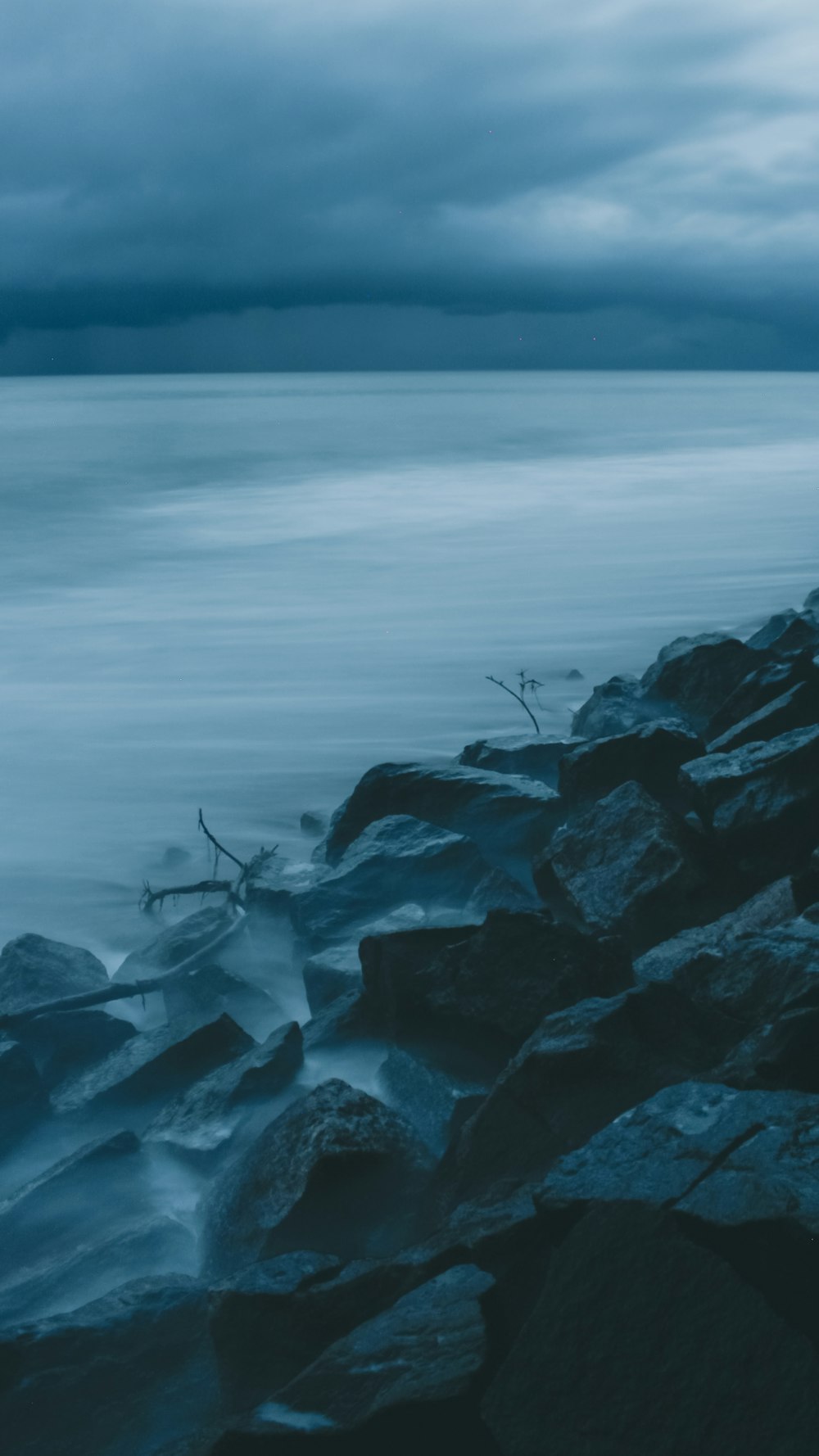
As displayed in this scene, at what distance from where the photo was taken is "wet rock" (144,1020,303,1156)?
3.38 metres

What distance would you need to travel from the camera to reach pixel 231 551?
60.4ft

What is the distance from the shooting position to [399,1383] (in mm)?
1900

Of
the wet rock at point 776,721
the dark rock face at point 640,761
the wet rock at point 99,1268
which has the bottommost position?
the wet rock at point 99,1268

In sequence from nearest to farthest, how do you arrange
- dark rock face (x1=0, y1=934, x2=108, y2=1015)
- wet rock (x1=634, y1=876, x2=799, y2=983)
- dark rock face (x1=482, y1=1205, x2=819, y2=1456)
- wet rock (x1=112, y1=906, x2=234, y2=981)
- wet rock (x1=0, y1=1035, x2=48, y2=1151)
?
dark rock face (x1=482, y1=1205, x2=819, y2=1456) → wet rock (x1=634, y1=876, x2=799, y2=983) → wet rock (x1=0, y1=1035, x2=48, y2=1151) → dark rock face (x1=0, y1=934, x2=108, y2=1015) → wet rock (x1=112, y1=906, x2=234, y2=981)

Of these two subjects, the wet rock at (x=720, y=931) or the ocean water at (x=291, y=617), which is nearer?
the wet rock at (x=720, y=931)

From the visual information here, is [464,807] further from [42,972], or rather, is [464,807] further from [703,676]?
[703,676]

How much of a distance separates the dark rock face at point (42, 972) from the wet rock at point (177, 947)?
109 mm

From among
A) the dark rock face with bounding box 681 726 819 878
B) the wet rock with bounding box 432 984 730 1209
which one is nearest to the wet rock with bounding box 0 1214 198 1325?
the wet rock with bounding box 432 984 730 1209

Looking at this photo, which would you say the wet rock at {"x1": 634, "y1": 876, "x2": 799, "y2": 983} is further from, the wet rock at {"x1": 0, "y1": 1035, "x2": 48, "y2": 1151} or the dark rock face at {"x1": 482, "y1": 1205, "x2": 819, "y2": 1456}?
the wet rock at {"x1": 0, "y1": 1035, "x2": 48, "y2": 1151}

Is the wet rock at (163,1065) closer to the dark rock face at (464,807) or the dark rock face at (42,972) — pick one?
the dark rock face at (42,972)

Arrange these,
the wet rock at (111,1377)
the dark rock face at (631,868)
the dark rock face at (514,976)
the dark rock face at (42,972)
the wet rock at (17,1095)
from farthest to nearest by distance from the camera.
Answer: the dark rock face at (42,972)
the dark rock face at (631,868)
the wet rock at (17,1095)
the dark rock face at (514,976)
the wet rock at (111,1377)

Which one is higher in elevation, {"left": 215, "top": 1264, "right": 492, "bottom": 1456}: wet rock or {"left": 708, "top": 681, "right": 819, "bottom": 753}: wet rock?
{"left": 708, "top": 681, "right": 819, "bottom": 753}: wet rock

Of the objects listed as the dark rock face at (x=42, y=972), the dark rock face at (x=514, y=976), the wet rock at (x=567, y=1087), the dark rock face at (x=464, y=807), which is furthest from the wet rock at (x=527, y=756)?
the wet rock at (x=567, y=1087)

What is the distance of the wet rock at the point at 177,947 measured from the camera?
458 centimetres
